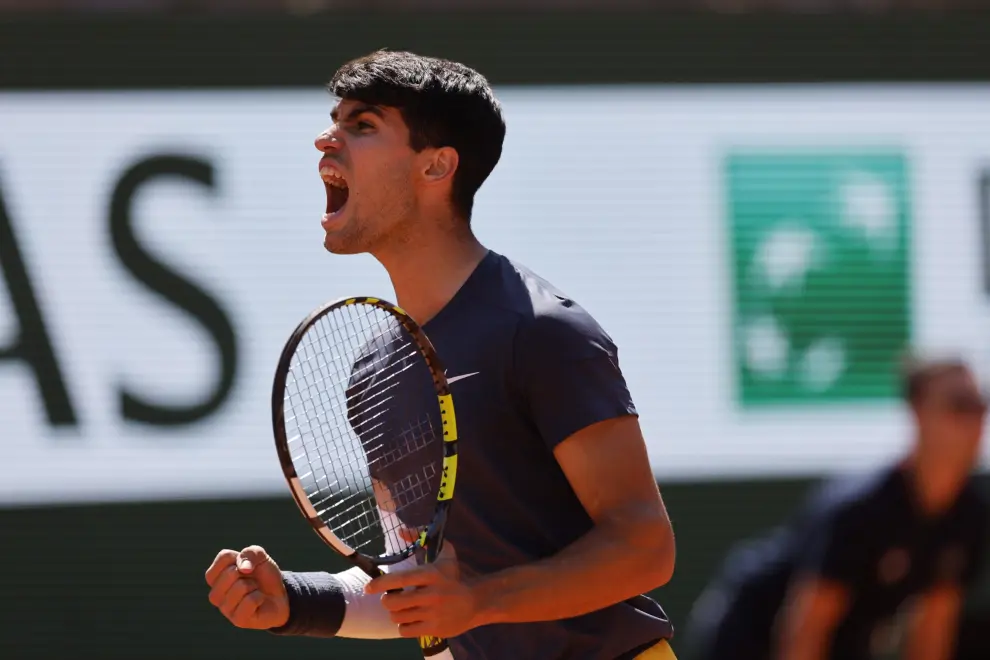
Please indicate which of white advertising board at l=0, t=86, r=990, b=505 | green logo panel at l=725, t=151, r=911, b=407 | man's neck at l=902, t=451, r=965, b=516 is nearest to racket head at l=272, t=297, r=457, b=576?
man's neck at l=902, t=451, r=965, b=516

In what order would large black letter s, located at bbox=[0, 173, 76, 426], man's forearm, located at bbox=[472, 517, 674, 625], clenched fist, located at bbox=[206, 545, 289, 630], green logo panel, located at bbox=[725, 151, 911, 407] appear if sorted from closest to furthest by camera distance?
man's forearm, located at bbox=[472, 517, 674, 625] < clenched fist, located at bbox=[206, 545, 289, 630] < large black letter s, located at bbox=[0, 173, 76, 426] < green logo panel, located at bbox=[725, 151, 911, 407]

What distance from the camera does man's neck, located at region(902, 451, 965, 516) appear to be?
13.5 ft

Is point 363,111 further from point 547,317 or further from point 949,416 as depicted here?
point 949,416

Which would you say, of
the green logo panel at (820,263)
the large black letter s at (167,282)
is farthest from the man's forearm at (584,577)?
the green logo panel at (820,263)

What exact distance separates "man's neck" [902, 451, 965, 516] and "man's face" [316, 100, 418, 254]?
2193 mm

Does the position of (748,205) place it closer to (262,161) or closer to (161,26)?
(262,161)

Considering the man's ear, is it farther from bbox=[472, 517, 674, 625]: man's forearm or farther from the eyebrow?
bbox=[472, 517, 674, 625]: man's forearm

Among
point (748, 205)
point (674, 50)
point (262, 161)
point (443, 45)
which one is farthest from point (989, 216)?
point (262, 161)

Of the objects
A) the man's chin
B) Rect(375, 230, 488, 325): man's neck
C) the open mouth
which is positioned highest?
the open mouth

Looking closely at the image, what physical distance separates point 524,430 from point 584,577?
10.8 inches

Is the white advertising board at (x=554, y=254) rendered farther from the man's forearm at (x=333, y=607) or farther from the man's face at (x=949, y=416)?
the man's forearm at (x=333, y=607)

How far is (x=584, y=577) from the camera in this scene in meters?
2.08

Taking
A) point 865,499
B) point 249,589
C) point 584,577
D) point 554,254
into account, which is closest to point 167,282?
point 554,254

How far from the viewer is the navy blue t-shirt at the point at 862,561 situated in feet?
13.5
